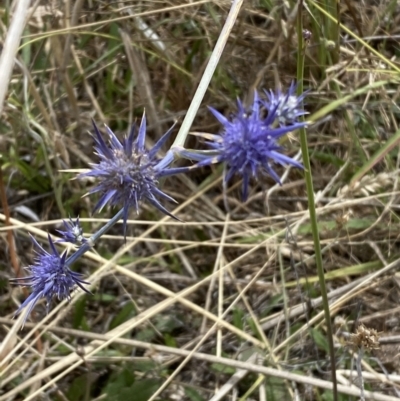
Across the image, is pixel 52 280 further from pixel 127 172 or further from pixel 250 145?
pixel 250 145

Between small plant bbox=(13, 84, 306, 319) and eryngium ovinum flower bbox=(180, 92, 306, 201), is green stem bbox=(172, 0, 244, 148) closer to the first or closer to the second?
small plant bbox=(13, 84, 306, 319)

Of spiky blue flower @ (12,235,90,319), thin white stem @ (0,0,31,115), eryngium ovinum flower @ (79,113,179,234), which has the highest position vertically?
thin white stem @ (0,0,31,115)

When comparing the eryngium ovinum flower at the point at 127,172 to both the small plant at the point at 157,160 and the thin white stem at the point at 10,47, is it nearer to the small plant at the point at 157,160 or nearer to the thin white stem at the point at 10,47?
the small plant at the point at 157,160

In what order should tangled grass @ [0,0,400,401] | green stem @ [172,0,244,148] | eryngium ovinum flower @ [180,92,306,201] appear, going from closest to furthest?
eryngium ovinum flower @ [180,92,306,201]
green stem @ [172,0,244,148]
tangled grass @ [0,0,400,401]

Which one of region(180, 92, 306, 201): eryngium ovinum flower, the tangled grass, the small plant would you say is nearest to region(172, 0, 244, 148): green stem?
the small plant

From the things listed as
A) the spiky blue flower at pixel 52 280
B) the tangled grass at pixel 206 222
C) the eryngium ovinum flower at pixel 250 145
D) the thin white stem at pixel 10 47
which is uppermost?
the thin white stem at pixel 10 47

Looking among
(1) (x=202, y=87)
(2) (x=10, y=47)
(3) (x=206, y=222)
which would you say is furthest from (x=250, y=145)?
(3) (x=206, y=222)

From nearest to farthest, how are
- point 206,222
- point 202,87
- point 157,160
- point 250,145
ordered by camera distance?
point 250,145
point 157,160
point 202,87
point 206,222

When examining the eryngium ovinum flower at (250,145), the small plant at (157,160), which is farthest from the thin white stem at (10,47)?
the eryngium ovinum flower at (250,145)
